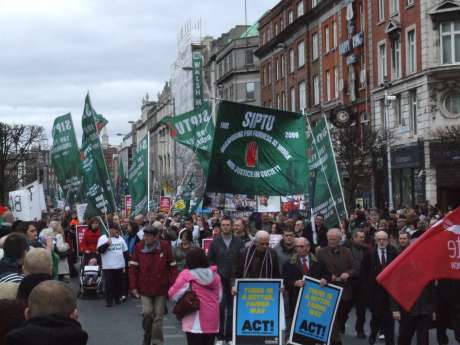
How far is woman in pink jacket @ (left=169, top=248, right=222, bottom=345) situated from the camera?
394 inches

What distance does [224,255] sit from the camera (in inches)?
515

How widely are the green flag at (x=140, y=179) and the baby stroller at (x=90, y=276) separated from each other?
14.9 ft

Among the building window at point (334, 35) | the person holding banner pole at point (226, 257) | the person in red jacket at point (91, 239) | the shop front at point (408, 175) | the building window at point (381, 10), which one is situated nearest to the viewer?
the person holding banner pole at point (226, 257)

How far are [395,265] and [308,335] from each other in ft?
9.58

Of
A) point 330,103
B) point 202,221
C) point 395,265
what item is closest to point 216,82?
point 330,103

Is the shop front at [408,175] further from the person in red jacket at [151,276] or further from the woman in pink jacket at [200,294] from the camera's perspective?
the woman in pink jacket at [200,294]

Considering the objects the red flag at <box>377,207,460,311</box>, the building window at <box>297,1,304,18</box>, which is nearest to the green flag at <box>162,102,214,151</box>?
the red flag at <box>377,207,460,311</box>

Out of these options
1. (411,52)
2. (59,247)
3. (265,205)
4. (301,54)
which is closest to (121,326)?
(59,247)

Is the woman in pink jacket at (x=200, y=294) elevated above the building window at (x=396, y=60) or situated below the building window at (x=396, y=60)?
below

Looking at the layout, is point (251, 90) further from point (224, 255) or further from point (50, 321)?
point (50, 321)

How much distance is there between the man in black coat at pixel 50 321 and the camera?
478cm

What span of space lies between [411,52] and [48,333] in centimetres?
3981

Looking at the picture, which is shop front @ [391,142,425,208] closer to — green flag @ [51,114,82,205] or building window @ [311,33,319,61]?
building window @ [311,33,319,61]

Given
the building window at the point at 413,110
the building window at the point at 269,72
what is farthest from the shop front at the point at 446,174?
the building window at the point at 269,72
